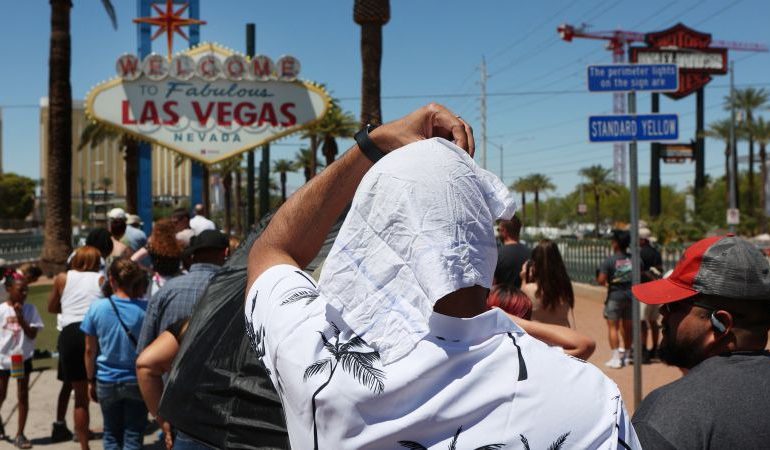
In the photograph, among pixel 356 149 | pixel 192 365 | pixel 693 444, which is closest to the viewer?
pixel 356 149

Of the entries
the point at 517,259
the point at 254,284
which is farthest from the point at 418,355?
the point at 517,259

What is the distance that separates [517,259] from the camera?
6922 mm

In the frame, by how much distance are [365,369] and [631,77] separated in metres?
6.17

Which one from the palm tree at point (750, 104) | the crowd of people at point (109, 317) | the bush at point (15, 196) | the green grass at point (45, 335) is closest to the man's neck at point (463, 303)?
the crowd of people at point (109, 317)

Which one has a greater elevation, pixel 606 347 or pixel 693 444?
pixel 693 444

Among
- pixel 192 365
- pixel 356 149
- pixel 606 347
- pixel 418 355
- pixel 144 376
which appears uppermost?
pixel 356 149

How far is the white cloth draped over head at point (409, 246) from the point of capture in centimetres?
114

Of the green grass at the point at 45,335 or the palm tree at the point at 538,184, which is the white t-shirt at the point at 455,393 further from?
the palm tree at the point at 538,184

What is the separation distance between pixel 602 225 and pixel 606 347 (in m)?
95.0

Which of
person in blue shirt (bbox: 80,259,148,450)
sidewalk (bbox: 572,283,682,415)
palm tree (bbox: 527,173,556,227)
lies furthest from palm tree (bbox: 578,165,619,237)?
person in blue shirt (bbox: 80,259,148,450)

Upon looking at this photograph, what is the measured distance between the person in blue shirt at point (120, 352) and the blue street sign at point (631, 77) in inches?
164

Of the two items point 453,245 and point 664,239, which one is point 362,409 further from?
point 664,239

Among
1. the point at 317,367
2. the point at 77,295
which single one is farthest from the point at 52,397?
the point at 317,367

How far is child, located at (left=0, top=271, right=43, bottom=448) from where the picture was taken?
6.55 meters
